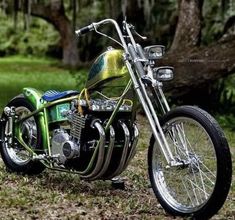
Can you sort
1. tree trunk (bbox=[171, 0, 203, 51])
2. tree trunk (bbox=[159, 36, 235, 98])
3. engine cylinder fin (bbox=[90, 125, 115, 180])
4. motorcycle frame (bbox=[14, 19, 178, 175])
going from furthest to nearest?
tree trunk (bbox=[171, 0, 203, 51]) < tree trunk (bbox=[159, 36, 235, 98]) < engine cylinder fin (bbox=[90, 125, 115, 180]) < motorcycle frame (bbox=[14, 19, 178, 175])

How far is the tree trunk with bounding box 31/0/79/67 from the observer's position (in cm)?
2234

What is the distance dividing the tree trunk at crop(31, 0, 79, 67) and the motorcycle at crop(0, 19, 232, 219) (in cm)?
1686

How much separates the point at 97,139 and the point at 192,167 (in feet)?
2.76

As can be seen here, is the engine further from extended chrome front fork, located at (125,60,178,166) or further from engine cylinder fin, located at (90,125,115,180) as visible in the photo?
extended chrome front fork, located at (125,60,178,166)

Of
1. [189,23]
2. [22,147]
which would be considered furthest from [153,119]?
[189,23]

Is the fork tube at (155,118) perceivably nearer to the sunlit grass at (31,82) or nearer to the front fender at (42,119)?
the front fender at (42,119)

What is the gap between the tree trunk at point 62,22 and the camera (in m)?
22.3

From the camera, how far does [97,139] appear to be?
4.80 m

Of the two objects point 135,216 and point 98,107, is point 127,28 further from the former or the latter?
point 135,216

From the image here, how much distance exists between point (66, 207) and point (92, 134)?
1.96ft

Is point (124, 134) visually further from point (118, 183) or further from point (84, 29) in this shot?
point (84, 29)

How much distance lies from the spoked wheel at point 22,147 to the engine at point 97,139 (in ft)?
1.24

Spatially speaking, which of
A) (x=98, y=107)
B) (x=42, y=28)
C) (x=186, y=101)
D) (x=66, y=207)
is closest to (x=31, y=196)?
(x=66, y=207)

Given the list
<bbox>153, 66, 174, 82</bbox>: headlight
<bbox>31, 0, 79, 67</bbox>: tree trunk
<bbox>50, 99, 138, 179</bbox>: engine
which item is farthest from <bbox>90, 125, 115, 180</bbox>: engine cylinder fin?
<bbox>31, 0, 79, 67</bbox>: tree trunk
